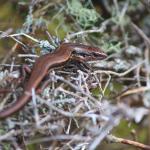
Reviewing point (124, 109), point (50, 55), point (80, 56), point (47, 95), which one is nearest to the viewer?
point (124, 109)

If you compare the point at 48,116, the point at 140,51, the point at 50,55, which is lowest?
the point at 140,51

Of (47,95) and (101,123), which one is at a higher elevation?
(47,95)

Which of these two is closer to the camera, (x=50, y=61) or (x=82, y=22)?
(x=50, y=61)

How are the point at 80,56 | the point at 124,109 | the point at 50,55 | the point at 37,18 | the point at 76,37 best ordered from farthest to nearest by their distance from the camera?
1. the point at 37,18
2. the point at 76,37
3. the point at 80,56
4. the point at 50,55
5. the point at 124,109

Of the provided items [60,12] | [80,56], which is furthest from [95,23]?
[80,56]

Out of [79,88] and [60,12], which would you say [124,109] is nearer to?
[79,88]

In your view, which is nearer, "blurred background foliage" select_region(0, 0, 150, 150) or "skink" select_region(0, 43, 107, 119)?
"skink" select_region(0, 43, 107, 119)

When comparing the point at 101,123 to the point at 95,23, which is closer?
the point at 101,123

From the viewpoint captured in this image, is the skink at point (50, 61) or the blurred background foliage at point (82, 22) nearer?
the skink at point (50, 61)
